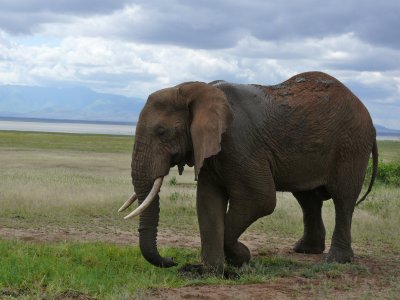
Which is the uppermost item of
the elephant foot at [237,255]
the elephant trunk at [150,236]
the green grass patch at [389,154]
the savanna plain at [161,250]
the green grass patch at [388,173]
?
the green grass patch at [389,154]

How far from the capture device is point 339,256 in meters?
9.70

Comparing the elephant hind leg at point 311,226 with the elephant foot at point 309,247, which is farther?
the elephant foot at point 309,247

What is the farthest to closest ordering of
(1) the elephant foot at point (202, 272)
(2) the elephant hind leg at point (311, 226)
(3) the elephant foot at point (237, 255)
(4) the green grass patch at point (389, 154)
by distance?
(4) the green grass patch at point (389, 154)
(2) the elephant hind leg at point (311, 226)
(3) the elephant foot at point (237, 255)
(1) the elephant foot at point (202, 272)

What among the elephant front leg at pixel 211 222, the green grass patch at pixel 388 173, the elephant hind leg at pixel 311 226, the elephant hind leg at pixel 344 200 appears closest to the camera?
the elephant front leg at pixel 211 222

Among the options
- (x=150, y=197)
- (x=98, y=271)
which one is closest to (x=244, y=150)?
(x=150, y=197)

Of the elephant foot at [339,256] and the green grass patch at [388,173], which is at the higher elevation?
the green grass patch at [388,173]

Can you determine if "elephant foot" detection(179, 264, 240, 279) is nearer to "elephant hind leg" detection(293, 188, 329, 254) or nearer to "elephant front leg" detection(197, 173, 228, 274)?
"elephant front leg" detection(197, 173, 228, 274)

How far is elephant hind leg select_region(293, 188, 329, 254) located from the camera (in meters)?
10.7

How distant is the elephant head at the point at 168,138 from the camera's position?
7801 millimetres

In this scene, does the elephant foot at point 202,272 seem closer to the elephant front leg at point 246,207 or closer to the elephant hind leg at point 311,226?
the elephant front leg at point 246,207

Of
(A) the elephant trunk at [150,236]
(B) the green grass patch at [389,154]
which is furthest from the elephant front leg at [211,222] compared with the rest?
(B) the green grass patch at [389,154]

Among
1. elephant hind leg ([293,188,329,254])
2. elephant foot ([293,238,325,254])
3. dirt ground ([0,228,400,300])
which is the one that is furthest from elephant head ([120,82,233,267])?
elephant foot ([293,238,325,254])

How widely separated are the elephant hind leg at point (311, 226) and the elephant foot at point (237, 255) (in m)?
2.13

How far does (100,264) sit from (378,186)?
53.3 ft
